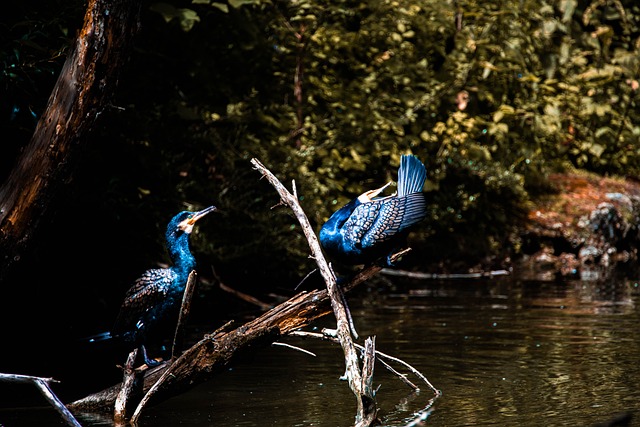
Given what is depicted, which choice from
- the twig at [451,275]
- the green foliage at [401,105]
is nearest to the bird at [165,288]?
the green foliage at [401,105]

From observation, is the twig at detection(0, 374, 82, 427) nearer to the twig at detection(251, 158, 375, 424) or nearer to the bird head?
the twig at detection(251, 158, 375, 424)

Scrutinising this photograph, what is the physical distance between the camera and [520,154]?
1473 centimetres

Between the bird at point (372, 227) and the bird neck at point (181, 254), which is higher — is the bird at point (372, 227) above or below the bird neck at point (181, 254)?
above

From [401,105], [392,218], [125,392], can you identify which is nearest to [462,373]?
[392,218]

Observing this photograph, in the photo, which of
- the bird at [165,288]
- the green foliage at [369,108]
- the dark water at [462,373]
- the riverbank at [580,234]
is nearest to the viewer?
the dark water at [462,373]

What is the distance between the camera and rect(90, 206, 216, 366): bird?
232 inches

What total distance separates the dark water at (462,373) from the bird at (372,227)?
2.86 feet

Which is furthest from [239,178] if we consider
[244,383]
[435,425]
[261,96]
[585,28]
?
[585,28]

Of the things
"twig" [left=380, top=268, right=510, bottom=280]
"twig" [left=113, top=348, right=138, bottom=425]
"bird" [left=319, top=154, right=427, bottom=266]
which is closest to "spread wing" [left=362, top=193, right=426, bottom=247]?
"bird" [left=319, top=154, right=427, bottom=266]

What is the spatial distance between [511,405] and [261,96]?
606 centimetres

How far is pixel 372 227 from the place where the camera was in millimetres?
5617

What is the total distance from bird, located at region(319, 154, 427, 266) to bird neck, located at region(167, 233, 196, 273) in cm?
78

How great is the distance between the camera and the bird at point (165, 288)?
5.88 meters

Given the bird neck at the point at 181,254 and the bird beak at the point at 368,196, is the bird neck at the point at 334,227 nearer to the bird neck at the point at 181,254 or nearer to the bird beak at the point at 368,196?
A: the bird beak at the point at 368,196
